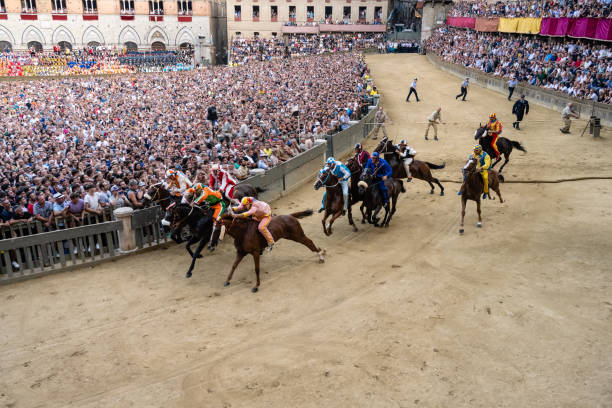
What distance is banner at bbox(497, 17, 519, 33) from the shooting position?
37.3 metres

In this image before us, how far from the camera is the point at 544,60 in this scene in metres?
30.3

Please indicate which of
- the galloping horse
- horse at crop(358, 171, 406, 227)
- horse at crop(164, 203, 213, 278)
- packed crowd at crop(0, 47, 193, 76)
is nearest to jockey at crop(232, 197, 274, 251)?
horse at crop(164, 203, 213, 278)

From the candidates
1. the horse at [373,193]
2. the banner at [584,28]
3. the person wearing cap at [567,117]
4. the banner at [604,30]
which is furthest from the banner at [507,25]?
the horse at [373,193]

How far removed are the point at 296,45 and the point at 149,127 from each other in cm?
3988

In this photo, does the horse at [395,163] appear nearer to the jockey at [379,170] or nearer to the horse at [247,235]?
the jockey at [379,170]

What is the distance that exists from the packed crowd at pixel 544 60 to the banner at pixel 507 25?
0.66 m

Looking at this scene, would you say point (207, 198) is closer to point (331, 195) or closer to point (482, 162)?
point (331, 195)

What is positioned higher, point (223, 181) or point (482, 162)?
point (482, 162)

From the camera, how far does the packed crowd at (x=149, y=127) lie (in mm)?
12992

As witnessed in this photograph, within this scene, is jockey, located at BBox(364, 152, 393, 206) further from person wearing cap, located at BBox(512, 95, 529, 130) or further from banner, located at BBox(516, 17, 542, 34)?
banner, located at BBox(516, 17, 542, 34)

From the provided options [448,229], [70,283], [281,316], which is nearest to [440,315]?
[281,316]

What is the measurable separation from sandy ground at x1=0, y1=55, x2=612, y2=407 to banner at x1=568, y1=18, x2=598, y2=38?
1808 centimetres

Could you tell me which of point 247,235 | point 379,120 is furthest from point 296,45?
point 247,235

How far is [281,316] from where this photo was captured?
9.37 m
